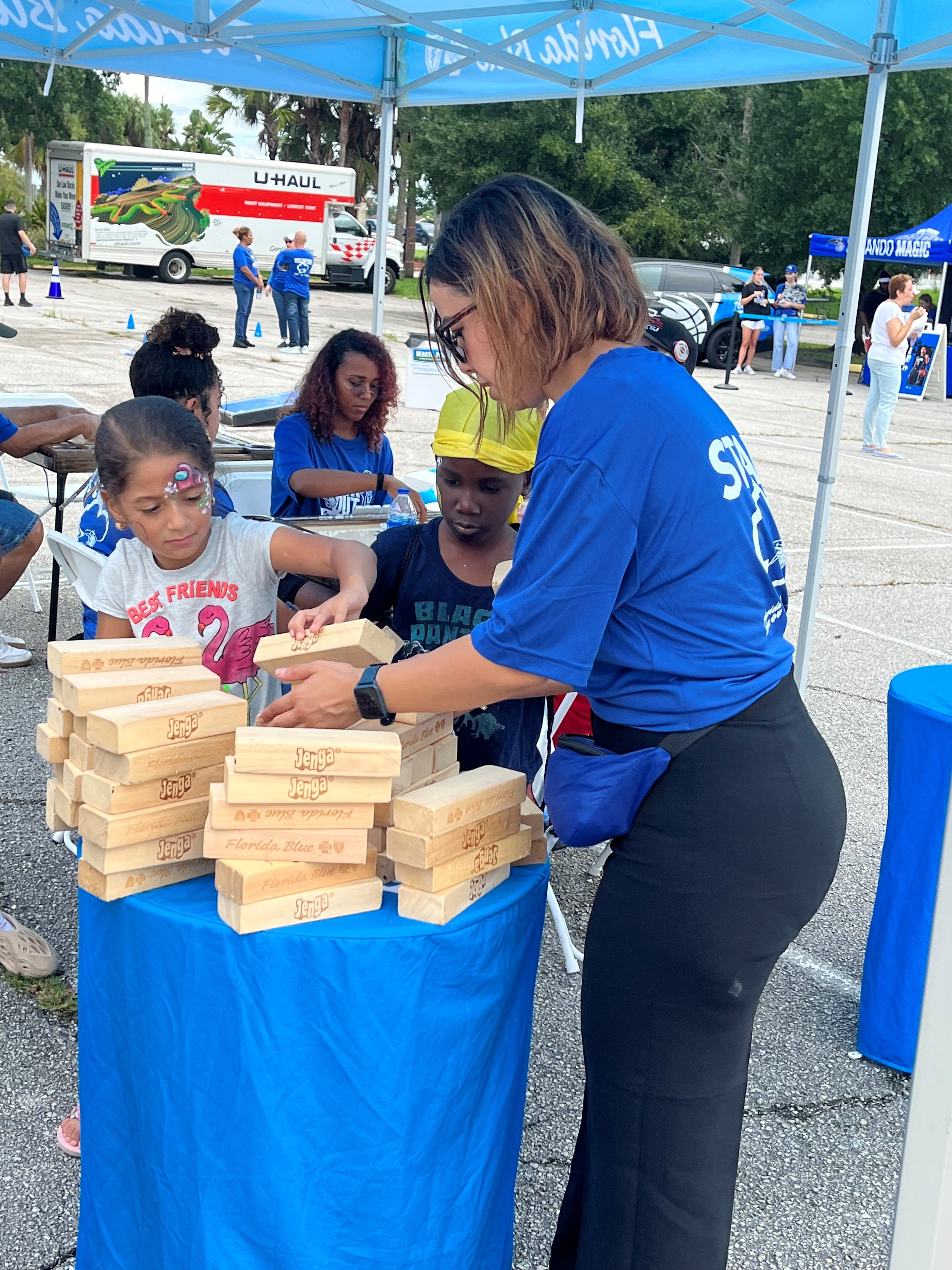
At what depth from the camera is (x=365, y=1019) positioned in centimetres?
176

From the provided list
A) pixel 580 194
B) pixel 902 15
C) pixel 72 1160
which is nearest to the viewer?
pixel 72 1160

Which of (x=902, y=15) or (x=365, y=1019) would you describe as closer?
(x=365, y=1019)

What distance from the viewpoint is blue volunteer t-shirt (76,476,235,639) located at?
3379 mm

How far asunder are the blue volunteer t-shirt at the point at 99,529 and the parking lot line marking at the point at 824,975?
2.12 m

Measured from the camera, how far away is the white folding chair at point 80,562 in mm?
3631

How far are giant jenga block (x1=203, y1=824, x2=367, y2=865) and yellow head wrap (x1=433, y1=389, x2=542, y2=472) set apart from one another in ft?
3.44

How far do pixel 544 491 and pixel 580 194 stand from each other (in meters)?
31.3

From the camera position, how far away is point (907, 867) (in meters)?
2.96

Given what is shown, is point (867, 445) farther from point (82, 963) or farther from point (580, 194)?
point (580, 194)

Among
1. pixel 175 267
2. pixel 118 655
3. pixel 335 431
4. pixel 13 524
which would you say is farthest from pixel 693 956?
pixel 175 267

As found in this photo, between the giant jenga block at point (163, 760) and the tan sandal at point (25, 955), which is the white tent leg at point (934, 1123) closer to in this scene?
the giant jenga block at point (163, 760)

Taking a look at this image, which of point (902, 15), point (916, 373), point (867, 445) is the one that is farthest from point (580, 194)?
point (902, 15)

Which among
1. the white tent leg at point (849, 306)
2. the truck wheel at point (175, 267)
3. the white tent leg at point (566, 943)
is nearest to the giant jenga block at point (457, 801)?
the white tent leg at point (566, 943)

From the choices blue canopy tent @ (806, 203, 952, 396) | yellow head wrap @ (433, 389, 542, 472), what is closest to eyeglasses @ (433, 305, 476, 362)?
yellow head wrap @ (433, 389, 542, 472)
